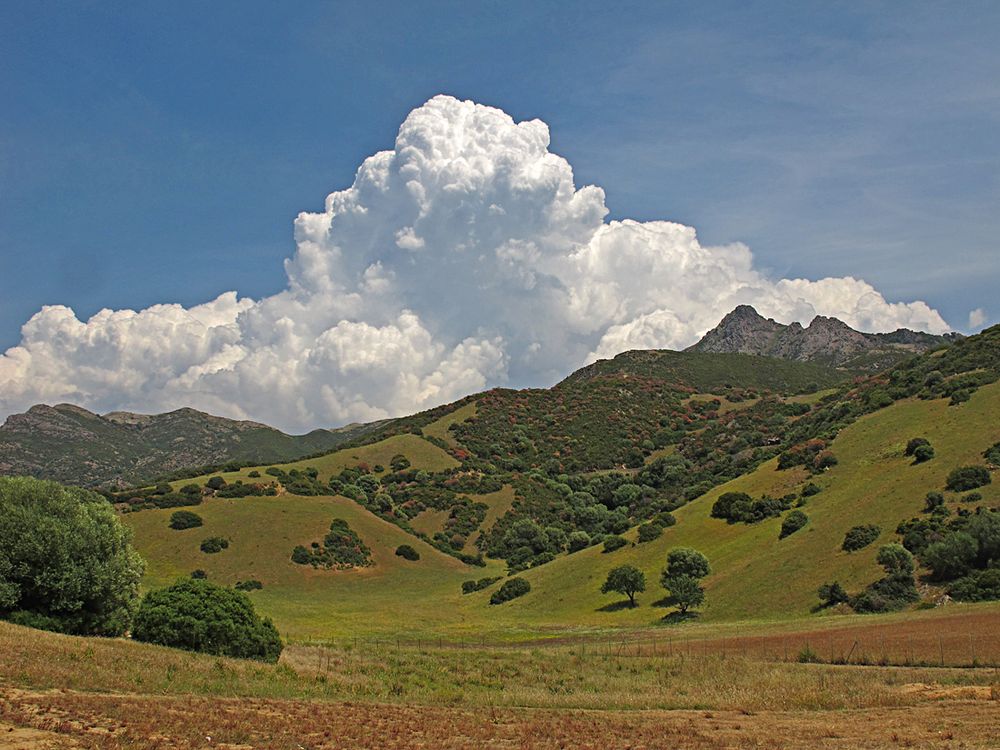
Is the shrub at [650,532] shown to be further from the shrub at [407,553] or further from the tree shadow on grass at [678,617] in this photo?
the shrub at [407,553]

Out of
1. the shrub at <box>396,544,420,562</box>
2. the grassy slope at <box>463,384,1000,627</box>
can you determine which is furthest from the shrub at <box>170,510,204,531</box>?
the grassy slope at <box>463,384,1000,627</box>

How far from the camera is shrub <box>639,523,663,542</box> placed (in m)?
83.3

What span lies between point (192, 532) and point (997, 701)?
9293 centimetres

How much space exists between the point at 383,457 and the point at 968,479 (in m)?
112

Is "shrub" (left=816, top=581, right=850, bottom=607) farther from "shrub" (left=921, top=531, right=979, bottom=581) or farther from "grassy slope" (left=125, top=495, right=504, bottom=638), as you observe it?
"grassy slope" (left=125, top=495, right=504, bottom=638)

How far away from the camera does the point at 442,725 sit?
73.9ft

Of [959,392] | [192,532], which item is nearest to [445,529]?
[192,532]

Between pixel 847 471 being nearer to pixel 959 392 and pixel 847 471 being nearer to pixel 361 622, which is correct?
pixel 959 392

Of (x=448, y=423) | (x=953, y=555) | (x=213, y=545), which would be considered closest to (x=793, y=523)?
(x=953, y=555)

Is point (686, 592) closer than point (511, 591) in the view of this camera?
Yes

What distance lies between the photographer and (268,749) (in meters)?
17.3

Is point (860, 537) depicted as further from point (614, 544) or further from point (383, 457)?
point (383, 457)

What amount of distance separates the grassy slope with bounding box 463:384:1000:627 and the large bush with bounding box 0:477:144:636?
39.2 m

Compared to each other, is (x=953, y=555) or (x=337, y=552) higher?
(x=337, y=552)
